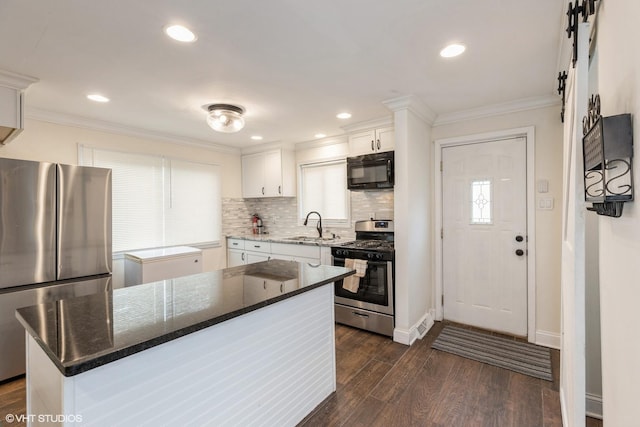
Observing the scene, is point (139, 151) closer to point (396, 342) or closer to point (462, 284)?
point (396, 342)

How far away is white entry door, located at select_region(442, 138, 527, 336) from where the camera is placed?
2.96 metres

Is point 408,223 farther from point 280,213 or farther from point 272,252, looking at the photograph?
point 280,213

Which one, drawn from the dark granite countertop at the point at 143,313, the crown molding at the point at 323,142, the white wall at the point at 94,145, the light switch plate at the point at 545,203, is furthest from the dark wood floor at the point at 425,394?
the crown molding at the point at 323,142

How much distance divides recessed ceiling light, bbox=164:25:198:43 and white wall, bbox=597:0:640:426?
1878 millimetres

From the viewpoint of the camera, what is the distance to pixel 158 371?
1131 millimetres

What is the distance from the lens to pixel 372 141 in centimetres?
343

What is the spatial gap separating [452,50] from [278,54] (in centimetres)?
116

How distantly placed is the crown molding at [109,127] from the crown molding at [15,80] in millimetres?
794

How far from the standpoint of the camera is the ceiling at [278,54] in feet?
5.07

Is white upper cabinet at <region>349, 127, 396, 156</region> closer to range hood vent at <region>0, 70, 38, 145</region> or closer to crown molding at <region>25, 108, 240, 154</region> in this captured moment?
crown molding at <region>25, 108, 240, 154</region>

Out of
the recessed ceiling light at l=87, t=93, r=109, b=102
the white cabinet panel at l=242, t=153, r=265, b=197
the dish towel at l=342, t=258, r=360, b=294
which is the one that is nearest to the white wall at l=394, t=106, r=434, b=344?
the dish towel at l=342, t=258, r=360, b=294

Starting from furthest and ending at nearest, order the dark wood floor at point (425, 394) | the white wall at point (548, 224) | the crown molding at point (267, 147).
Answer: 1. the crown molding at point (267, 147)
2. the white wall at point (548, 224)
3. the dark wood floor at point (425, 394)

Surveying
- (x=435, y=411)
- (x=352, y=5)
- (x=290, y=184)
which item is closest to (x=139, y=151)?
(x=290, y=184)

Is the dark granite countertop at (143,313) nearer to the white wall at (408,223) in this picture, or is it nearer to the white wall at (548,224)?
the white wall at (408,223)
